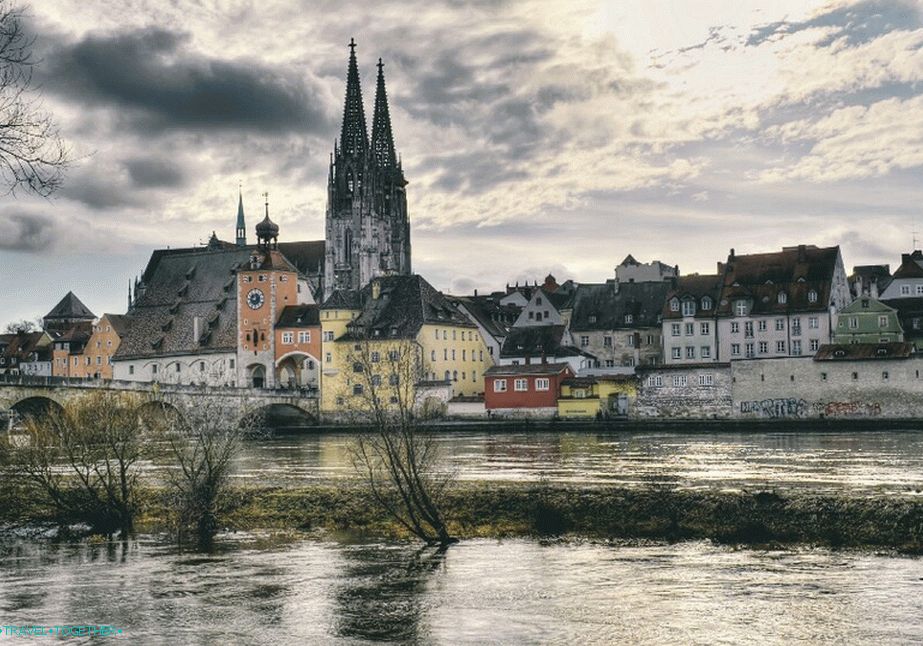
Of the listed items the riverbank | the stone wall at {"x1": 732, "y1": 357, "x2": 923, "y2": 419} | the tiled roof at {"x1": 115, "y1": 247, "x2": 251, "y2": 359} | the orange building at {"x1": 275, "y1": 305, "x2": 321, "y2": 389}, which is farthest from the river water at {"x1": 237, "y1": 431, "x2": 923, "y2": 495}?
the tiled roof at {"x1": 115, "y1": 247, "x2": 251, "y2": 359}

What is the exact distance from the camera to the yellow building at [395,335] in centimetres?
9694

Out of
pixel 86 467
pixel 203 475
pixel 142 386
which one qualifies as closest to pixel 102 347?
pixel 142 386

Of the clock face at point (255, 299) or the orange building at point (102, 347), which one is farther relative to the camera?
the orange building at point (102, 347)

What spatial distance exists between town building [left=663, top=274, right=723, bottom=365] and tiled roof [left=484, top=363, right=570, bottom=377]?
30.5 ft

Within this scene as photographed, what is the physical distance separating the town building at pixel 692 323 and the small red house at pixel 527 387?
9.11 m

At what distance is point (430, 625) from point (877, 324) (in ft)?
242

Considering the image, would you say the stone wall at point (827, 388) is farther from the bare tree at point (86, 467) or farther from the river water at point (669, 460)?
the bare tree at point (86, 467)

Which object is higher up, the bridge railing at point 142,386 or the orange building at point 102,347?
the orange building at point 102,347

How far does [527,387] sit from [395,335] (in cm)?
1300

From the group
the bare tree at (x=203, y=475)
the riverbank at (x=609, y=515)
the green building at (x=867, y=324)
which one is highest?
the green building at (x=867, y=324)

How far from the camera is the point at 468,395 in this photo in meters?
99.4

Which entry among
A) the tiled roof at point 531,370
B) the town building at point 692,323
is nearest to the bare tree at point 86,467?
the tiled roof at point 531,370

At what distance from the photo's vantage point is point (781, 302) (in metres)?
90.1

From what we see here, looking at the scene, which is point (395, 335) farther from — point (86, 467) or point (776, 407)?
point (86, 467)
